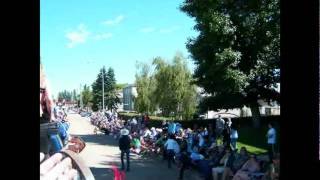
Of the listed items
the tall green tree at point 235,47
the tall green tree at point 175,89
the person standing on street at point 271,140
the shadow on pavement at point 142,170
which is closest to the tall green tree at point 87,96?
the tall green tree at point 175,89

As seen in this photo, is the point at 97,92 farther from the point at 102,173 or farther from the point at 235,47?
the point at 102,173

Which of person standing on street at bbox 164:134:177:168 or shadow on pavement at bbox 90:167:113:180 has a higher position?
person standing on street at bbox 164:134:177:168

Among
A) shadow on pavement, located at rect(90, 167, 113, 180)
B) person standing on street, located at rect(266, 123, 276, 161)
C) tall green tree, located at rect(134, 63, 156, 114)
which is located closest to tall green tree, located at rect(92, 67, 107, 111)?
tall green tree, located at rect(134, 63, 156, 114)

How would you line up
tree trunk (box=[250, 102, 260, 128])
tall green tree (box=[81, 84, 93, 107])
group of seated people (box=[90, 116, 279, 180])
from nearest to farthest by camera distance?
group of seated people (box=[90, 116, 279, 180]) < tree trunk (box=[250, 102, 260, 128]) < tall green tree (box=[81, 84, 93, 107])

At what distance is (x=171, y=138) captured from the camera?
10203 millimetres

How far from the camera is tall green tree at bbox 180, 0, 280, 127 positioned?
13.6 metres

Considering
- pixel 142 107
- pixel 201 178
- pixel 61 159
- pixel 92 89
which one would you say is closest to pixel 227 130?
pixel 201 178

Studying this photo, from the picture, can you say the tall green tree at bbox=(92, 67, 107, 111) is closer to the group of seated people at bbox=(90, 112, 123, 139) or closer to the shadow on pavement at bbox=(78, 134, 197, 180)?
the group of seated people at bbox=(90, 112, 123, 139)

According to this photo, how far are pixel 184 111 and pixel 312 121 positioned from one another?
20.3m

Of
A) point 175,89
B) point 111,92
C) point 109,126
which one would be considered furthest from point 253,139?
point 111,92

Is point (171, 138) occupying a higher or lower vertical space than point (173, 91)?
lower

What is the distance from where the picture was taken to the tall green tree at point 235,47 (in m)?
13.6

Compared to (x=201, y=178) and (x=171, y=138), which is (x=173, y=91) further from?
(x=201, y=178)

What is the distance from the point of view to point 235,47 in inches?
567
